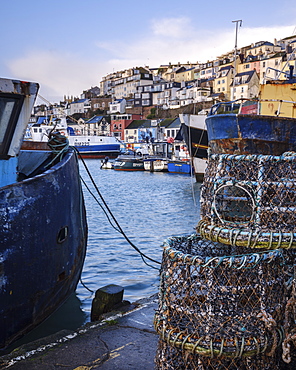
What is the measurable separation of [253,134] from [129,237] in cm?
727

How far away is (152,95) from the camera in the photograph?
326ft

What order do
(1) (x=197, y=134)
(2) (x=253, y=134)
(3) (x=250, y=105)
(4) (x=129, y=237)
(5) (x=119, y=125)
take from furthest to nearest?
1. (5) (x=119, y=125)
2. (1) (x=197, y=134)
3. (3) (x=250, y=105)
4. (4) (x=129, y=237)
5. (2) (x=253, y=134)

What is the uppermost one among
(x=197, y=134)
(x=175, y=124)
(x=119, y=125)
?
(x=119, y=125)

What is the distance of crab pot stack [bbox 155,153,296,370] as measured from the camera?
297 cm

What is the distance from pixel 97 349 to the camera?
4469 millimetres

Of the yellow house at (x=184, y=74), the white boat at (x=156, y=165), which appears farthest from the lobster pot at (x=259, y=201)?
the yellow house at (x=184, y=74)

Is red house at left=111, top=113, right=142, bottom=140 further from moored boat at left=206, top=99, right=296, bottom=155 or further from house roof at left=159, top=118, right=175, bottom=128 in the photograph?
moored boat at left=206, top=99, right=296, bottom=155

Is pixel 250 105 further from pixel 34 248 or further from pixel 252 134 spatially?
pixel 34 248

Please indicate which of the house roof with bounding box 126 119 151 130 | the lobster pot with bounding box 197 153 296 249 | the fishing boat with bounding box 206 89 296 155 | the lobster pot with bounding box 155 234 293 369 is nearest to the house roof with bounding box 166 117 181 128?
the house roof with bounding box 126 119 151 130

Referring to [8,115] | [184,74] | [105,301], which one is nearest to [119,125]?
[184,74]

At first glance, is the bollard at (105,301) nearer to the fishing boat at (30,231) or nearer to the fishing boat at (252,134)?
the fishing boat at (30,231)

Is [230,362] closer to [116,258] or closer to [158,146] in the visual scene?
[116,258]

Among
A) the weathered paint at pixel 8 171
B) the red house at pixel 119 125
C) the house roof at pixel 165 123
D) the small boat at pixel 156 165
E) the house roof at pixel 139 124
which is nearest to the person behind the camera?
the weathered paint at pixel 8 171

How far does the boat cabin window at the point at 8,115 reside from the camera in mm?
5887
